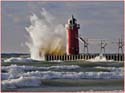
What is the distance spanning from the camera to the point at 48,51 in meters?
49.6

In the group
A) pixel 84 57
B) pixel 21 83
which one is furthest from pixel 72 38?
pixel 21 83

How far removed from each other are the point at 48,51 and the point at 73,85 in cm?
3165

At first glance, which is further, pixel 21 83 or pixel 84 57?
pixel 84 57

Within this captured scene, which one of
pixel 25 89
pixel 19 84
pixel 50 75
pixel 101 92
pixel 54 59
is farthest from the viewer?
pixel 54 59

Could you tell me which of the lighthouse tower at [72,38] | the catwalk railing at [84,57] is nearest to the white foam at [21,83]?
the catwalk railing at [84,57]

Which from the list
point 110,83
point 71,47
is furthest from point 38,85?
point 71,47

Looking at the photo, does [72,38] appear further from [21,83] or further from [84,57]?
[21,83]

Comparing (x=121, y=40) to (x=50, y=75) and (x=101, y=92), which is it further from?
(x=101, y=92)

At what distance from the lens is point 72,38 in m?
43.9

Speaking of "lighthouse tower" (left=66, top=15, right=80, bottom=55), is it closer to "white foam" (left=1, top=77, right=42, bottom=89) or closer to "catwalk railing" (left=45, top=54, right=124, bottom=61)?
"catwalk railing" (left=45, top=54, right=124, bottom=61)

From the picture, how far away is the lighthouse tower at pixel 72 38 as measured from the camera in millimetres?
43969

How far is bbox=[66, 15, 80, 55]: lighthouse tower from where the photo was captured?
144 ft

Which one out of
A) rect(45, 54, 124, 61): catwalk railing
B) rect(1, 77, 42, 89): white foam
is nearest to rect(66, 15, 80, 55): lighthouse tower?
rect(45, 54, 124, 61): catwalk railing

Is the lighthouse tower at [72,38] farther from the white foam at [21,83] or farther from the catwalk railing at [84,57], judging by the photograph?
the white foam at [21,83]
